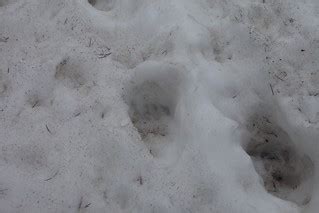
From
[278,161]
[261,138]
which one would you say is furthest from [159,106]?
[278,161]

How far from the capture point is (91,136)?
2.48m

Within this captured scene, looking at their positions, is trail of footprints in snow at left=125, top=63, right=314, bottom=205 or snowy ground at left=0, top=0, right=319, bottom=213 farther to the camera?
trail of footprints in snow at left=125, top=63, right=314, bottom=205

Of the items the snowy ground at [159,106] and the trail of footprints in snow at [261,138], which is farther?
the trail of footprints in snow at [261,138]

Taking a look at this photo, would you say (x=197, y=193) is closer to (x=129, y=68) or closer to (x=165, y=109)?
(x=165, y=109)

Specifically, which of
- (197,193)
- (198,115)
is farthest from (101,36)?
(197,193)

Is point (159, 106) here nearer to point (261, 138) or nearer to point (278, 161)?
point (261, 138)

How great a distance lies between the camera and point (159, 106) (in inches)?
106

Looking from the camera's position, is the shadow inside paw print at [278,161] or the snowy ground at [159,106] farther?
the shadow inside paw print at [278,161]

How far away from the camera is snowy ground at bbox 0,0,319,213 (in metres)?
2.30

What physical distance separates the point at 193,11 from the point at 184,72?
543 millimetres

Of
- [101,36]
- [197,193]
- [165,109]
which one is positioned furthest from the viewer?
[101,36]

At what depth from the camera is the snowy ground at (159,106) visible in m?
2.30

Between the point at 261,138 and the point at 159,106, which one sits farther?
the point at 159,106

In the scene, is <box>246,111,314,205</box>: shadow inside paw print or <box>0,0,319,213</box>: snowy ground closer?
<box>0,0,319,213</box>: snowy ground
